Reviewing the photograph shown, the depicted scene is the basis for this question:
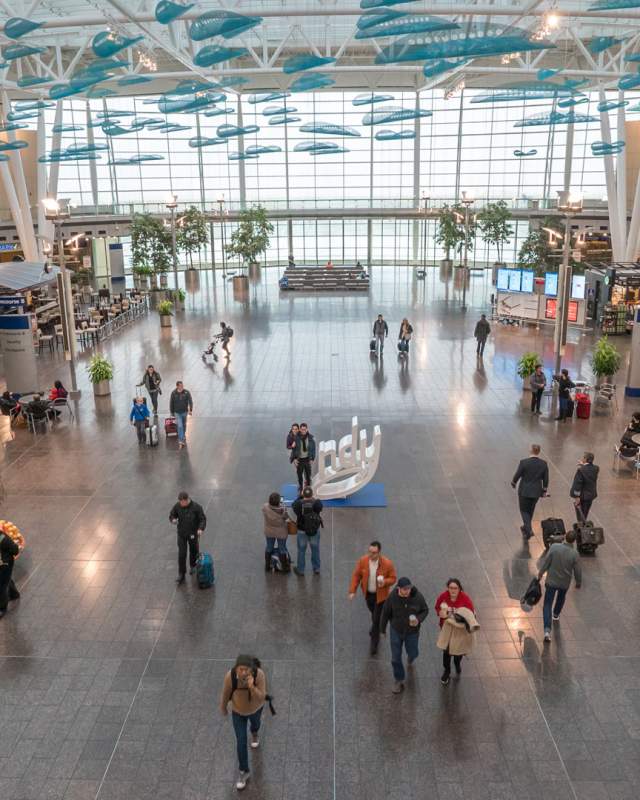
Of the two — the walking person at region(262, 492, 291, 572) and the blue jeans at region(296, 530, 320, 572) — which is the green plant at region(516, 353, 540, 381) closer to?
the blue jeans at region(296, 530, 320, 572)

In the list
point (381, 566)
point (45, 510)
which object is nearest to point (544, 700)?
point (381, 566)

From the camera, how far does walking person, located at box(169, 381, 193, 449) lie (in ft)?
47.7

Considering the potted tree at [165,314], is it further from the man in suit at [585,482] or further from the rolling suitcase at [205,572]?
the man in suit at [585,482]

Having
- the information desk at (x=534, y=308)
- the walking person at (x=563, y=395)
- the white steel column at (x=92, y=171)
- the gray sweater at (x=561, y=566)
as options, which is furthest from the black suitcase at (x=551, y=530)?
the white steel column at (x=92, y=171)

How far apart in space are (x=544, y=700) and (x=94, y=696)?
4.60 metres

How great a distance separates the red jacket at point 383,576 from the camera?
7648mm

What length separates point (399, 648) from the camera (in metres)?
7.06

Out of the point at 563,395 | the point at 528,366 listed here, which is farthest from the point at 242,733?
the point at 528,366

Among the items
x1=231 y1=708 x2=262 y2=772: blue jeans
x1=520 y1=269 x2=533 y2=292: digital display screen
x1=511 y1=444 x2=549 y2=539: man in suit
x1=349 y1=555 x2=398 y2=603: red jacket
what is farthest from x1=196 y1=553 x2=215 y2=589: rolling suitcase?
x1=520 y1=269 x2=533 y2=292: digital display screen

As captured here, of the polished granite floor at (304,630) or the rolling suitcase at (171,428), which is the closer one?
the polished granite floor at (304,630)

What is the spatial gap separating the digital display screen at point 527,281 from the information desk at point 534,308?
0.70m

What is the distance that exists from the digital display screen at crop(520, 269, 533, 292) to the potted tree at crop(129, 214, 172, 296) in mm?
19789

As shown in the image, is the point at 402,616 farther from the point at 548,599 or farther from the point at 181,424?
the point at 181,424

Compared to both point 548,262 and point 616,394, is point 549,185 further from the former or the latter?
point 616,394
